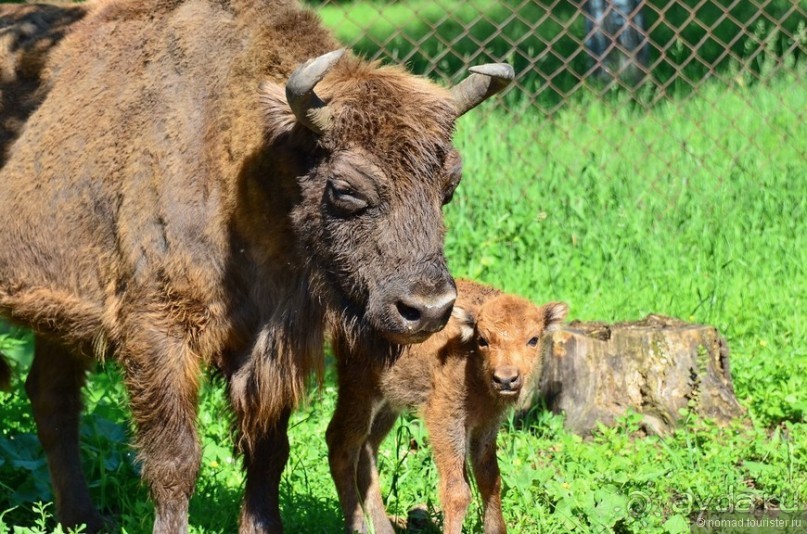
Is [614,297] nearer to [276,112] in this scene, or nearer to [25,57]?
[276,112]

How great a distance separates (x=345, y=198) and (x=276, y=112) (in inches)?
19.0

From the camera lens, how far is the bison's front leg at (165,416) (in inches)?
187

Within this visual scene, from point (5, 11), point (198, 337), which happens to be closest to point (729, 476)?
point (198, 337)

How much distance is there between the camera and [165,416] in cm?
479

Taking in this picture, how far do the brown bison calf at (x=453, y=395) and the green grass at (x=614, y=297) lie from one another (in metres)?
0.22

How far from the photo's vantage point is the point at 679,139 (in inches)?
387

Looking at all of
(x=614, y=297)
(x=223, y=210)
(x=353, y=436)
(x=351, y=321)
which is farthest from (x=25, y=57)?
(x=614, y=297)

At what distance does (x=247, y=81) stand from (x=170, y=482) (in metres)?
1.72

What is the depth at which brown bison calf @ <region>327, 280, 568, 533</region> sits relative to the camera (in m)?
5.18

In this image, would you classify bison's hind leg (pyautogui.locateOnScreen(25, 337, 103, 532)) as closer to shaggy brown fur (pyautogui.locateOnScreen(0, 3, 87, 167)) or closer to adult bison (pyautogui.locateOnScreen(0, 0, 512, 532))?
adult bison (pyautogui.locateOnScreen(0, 0, 512, 532))

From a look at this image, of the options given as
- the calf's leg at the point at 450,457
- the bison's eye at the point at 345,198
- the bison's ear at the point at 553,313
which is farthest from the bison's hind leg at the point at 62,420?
the bison's ear at the point at 553,313

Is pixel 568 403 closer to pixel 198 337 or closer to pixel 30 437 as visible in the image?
pixel 198 337

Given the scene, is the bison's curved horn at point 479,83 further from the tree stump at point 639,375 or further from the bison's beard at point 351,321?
the tree stump at point 639,375

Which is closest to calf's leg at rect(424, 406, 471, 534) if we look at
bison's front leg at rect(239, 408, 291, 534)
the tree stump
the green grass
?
the green grass
